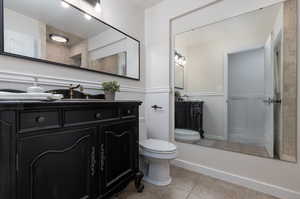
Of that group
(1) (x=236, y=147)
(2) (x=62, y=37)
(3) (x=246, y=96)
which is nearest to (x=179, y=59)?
(3) (x=246, y=96)

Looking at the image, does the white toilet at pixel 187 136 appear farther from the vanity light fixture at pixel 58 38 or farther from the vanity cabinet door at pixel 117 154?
the vanity light fixture at pixel 58 38

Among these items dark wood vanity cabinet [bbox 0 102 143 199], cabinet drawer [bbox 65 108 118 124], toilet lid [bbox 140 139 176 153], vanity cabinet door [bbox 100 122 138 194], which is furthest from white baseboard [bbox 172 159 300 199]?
cabinet drawer [bbox 65 108 118 124]

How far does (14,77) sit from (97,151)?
82 cm

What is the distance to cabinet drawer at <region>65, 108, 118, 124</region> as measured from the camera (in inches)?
35.8

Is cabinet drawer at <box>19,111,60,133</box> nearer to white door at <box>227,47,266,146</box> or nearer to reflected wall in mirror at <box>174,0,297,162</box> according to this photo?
reflected wall in mirror at <box>174,0,297,162</box>

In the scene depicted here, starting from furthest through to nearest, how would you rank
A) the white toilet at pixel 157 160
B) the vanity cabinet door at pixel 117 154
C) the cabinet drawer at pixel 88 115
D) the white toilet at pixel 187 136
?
the white toilet at pixel 187 136
the white toilet at pixel 157 160
the vanity cabinet door at pixel 117 154
the cabinet drawer at pixel 88 115

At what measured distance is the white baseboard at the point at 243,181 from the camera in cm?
140

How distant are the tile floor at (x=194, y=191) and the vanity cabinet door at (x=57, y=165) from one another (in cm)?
63

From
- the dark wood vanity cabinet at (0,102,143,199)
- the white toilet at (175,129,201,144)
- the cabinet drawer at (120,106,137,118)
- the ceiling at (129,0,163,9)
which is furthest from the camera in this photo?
the ceiling at (129,0,163,9)

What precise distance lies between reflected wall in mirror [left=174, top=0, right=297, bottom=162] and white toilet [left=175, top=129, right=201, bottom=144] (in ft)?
0.04

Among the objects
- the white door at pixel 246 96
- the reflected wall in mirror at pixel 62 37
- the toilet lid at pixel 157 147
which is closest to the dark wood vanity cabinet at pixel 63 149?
the toilet lid at pixel 157 147

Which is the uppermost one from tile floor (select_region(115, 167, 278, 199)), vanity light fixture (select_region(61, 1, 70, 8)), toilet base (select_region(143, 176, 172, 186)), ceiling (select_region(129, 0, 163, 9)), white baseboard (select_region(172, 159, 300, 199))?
ceiling (select_region(129, 0, 163, 9))

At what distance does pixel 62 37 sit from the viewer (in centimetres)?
139

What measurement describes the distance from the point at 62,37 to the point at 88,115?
889 mm
